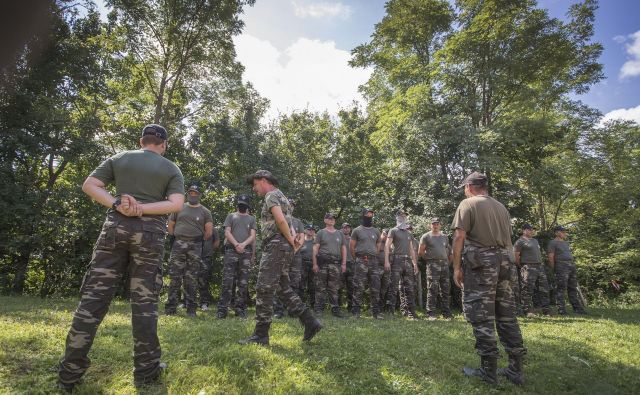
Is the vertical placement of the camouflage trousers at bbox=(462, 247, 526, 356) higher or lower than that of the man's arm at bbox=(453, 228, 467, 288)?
lower

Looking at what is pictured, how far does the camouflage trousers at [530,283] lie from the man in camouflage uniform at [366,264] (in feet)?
16.1

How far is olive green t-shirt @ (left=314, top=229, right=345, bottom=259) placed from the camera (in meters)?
9.99

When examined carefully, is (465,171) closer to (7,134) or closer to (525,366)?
(525,366)

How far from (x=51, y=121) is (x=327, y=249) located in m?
11.0

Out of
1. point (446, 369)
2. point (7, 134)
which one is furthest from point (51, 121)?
point (446, 369)

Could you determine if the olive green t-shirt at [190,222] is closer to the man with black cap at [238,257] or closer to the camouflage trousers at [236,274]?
the man with black cap at [238,257]

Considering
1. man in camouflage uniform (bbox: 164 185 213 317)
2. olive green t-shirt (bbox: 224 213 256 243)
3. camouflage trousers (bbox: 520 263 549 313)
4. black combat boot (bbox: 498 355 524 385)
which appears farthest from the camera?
camouflage trousers (bbox: 520 263 549 313)

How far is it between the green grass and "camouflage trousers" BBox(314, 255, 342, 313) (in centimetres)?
290

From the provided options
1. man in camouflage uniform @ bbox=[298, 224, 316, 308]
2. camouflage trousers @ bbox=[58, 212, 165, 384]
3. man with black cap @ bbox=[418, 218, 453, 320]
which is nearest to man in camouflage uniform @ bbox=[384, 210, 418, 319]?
man with black cap @ bbox=[418, 218, 453, 320]

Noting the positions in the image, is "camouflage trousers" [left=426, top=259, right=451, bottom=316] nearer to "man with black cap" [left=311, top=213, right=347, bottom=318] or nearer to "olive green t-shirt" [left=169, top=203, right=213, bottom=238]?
"man with black cap" [left=311, top=213, right=347, bottom=318]

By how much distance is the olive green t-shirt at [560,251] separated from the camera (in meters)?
12.2

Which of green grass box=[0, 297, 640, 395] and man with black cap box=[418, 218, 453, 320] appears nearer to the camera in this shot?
green grass box=[0, 297, 640, 395]

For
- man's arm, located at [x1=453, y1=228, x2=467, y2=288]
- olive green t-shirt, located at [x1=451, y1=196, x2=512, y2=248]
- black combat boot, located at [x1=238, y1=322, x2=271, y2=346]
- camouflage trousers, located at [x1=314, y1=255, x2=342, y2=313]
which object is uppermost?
olive green t-shirt, located at [x1=451, y1=196, x2=512, y2=248]

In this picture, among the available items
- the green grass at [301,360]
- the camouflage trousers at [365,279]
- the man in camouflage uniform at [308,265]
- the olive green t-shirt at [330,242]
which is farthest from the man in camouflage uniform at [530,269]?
the man in camouflage uniform at [308,265]
